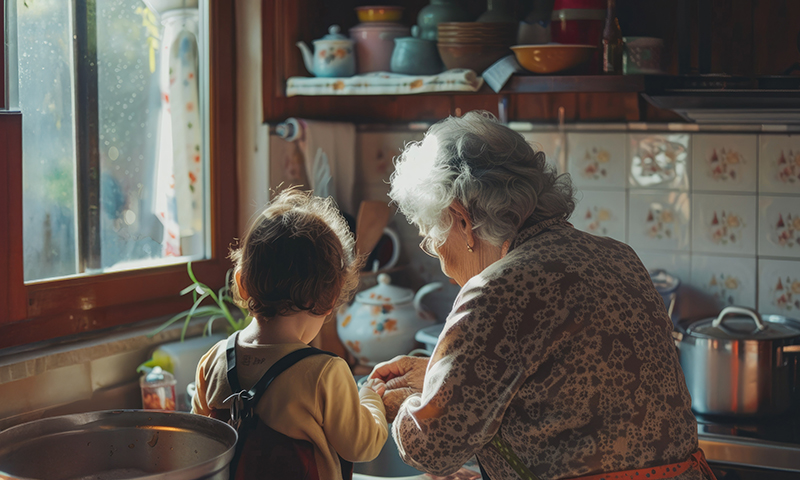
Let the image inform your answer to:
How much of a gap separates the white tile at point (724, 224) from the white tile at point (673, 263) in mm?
39

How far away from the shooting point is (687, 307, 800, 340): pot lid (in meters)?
1.69

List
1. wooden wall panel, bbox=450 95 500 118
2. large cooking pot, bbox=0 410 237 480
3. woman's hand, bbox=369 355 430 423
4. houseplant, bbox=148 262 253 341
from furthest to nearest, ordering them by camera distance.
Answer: wooden wall panel, bbox=450 95 500 118
houseplant, bbox=148 262 253 341
woman's hand, bbox=369 355 430 423
large cooking pot, bbox=0 410 237 480

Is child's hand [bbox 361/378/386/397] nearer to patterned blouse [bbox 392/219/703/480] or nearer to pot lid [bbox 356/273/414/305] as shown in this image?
patterned blouse [bbox 392/219/703/480]

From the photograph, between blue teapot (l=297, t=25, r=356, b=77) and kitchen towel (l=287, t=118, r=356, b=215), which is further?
kitchen towel (l=287, t=118, r=356, b=215)

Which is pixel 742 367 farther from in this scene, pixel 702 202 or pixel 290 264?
pixel 290 264

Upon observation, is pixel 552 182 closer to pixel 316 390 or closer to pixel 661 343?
pixel 661 343

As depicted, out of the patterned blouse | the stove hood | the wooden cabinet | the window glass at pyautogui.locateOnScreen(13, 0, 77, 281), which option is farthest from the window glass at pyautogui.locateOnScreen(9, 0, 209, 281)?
the stove hood

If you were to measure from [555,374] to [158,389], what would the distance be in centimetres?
102

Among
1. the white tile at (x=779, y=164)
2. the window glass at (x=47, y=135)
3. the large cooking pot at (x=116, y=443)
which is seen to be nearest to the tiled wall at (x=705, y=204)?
the white tile at (x=779, y=164)

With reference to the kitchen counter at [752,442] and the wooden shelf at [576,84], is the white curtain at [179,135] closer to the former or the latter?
the wooden shelf at [576,84]

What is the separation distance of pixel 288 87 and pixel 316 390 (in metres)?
1.13

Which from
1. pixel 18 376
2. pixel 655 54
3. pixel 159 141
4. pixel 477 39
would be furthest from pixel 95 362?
pixel 655 54

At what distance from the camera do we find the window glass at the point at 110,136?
64.6 inches

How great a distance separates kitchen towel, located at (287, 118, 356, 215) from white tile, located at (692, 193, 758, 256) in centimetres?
97
